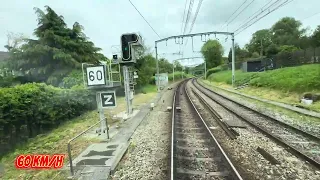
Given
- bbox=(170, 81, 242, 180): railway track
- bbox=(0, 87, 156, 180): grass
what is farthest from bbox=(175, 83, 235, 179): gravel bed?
bbox=(0, 87, 156, 180): grass

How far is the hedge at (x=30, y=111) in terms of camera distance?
800cm

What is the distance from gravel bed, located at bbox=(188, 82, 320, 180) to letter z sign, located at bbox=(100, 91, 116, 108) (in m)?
4.19

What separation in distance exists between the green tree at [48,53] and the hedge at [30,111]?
13.2 meters

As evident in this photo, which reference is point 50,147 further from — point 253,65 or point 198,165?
point 253,65

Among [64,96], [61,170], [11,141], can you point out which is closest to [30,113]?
[11,141]

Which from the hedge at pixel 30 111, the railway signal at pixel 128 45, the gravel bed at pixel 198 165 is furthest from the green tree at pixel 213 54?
the gravel bed at pixel 198 165

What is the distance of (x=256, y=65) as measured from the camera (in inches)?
1629

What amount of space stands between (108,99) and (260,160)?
5613mm

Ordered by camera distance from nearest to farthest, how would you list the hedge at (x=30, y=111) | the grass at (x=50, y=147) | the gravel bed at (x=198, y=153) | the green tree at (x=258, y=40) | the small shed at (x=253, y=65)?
the gravel bed at (x=198, y=153) < the grass at (x=50, y=147) < the hedge at (x=30, y=111) < the small shed at (x=253, y=65) < the green tree at (x=258, y=40)

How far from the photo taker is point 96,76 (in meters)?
8.50

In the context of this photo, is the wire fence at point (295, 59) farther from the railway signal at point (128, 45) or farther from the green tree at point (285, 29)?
the green tree at point (285, 29)

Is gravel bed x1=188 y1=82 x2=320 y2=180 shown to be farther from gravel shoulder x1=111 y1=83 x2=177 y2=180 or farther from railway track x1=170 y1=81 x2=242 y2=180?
gravel shoulder x1=111 y1=83 x2=177 y2=180

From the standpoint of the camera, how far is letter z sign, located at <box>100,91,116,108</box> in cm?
853
